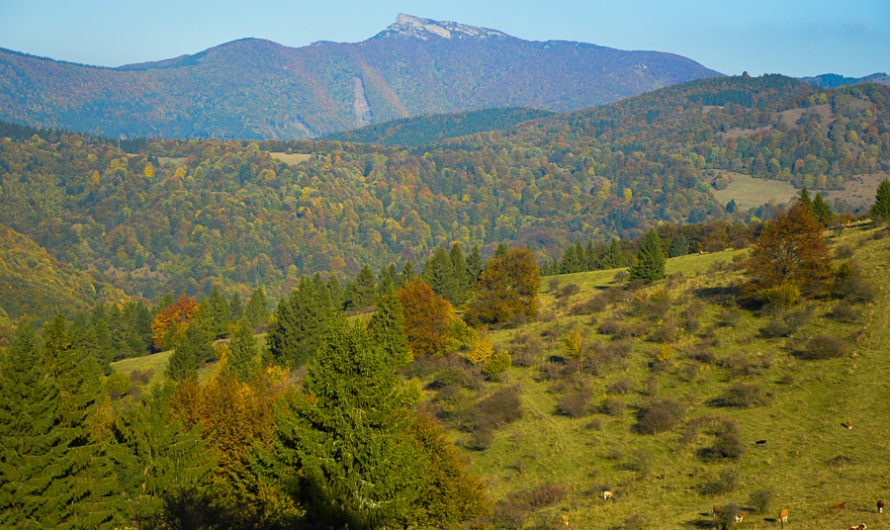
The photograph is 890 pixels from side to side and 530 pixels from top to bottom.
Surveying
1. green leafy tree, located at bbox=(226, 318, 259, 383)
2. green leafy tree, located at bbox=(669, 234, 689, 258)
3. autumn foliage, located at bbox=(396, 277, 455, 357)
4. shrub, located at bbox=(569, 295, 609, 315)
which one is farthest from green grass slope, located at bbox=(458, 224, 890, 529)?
green leafy tree, located at bbox=(669, 234, 689, 258)

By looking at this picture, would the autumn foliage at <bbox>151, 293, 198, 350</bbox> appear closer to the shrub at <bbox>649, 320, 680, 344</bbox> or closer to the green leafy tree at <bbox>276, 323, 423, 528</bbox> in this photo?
the shrub at <bbox>649, 320, 680, 344</bbox>

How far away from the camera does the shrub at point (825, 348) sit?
159 ft

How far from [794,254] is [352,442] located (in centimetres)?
4598

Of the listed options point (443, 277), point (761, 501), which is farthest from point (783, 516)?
point (443, 277)

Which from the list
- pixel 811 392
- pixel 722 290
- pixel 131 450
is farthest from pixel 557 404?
pixel 131 450

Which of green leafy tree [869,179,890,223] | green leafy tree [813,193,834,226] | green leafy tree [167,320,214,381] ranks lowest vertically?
green leafy tree [167,320,214,381]

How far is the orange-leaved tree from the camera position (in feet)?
189

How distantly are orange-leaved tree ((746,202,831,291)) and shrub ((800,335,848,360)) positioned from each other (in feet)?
27.5

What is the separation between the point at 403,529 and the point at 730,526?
507 inches

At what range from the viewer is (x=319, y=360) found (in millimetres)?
27344

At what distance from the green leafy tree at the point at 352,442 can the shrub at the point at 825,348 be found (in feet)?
109

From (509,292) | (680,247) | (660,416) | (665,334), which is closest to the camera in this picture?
(660,416)

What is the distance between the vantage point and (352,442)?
2522 cm

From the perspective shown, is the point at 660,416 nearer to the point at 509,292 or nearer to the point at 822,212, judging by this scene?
the point at 509,292
